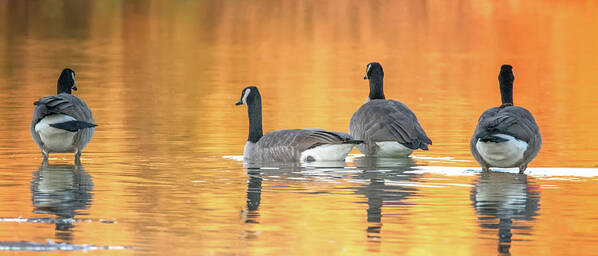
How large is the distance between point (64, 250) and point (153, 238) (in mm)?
1061

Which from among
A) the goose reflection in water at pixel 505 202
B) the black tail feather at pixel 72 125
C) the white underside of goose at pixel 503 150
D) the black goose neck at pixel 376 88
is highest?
the black goose neck at pixel 376 88

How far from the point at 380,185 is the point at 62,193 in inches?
164

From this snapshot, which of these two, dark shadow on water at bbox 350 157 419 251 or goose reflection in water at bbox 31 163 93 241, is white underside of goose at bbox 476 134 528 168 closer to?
dark shadow on water at bbox 350 157 419 251

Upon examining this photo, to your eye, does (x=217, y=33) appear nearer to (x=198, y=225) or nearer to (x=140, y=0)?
(x=140, y=0)

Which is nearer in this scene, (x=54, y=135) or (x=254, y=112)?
(x=54, y=135)

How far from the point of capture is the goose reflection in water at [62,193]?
1356cm

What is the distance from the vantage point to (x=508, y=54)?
50.7m

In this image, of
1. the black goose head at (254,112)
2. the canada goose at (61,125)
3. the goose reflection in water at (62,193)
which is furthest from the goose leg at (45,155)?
the black goose head at (254,112)

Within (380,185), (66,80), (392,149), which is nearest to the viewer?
(380,185)

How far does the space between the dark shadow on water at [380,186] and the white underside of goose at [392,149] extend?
235 mm

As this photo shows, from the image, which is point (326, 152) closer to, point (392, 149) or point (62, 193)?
point (392, 149)

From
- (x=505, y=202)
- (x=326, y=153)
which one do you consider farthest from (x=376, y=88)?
(x=505, y=202)

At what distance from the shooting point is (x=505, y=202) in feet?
50.0

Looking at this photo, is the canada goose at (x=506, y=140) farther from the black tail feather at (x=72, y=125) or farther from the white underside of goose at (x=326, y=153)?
the black tail feather at (x=72, y=125)
